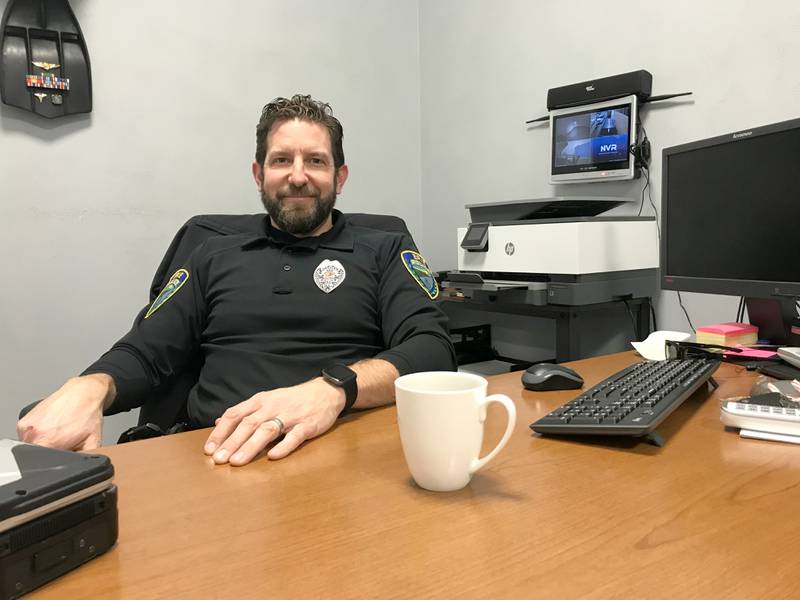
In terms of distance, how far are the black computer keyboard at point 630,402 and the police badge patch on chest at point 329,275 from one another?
661mm

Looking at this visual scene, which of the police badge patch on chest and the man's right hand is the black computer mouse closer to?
the police badge patch on chest

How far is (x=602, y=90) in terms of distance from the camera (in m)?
2.07

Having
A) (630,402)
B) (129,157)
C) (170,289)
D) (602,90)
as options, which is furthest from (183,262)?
(602,90)

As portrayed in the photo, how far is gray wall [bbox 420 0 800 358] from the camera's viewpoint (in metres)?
1.75

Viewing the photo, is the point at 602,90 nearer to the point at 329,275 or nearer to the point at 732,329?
the point at 732,329

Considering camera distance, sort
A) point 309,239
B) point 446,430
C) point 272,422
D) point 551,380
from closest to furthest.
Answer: point 446,430 → point 272,422 → point 551,380 → point 309,239

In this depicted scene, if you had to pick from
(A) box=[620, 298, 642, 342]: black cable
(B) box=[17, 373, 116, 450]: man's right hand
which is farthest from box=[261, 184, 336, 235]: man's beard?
(A) box=[620, 298, 642, 342]: black cable

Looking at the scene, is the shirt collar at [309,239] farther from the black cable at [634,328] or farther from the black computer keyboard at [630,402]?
the black cable at [634,328]

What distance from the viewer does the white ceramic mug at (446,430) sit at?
22.0 inches

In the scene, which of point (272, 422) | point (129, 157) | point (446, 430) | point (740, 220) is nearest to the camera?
point (446, 430)

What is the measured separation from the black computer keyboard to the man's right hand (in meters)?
0.66

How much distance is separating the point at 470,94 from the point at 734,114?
1203 mm

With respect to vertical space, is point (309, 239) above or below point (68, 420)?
above

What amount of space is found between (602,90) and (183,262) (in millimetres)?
1499
